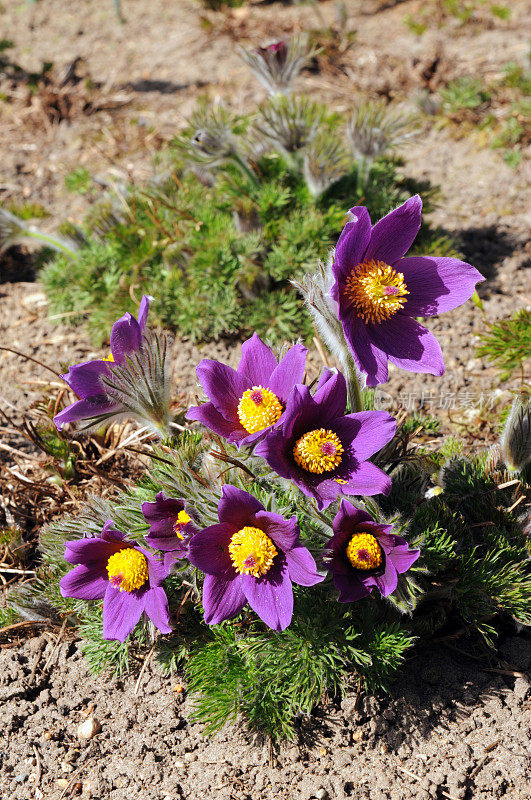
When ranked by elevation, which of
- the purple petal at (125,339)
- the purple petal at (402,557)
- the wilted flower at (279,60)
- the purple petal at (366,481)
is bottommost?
the purple petal at (402,557)

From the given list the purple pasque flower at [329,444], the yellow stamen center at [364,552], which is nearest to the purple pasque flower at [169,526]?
the purple pasque flower at [329,444]

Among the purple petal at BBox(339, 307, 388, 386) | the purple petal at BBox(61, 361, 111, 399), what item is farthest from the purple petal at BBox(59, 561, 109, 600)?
the purple petal at BBox(339, 307, 388, 386)

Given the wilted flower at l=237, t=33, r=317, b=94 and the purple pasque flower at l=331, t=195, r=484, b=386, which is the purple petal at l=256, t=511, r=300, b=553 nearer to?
the purple pasque flower at l=331, t=195, r=484, b=386

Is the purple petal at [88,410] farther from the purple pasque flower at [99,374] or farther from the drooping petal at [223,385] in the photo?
the drooping petal at [223,385]

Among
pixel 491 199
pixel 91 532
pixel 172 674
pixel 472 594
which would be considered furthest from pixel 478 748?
pixel 491 199

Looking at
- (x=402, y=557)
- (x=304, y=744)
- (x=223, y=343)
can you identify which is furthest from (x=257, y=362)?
(x=223, y=343)

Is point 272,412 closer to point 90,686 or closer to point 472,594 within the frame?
point 472,594
